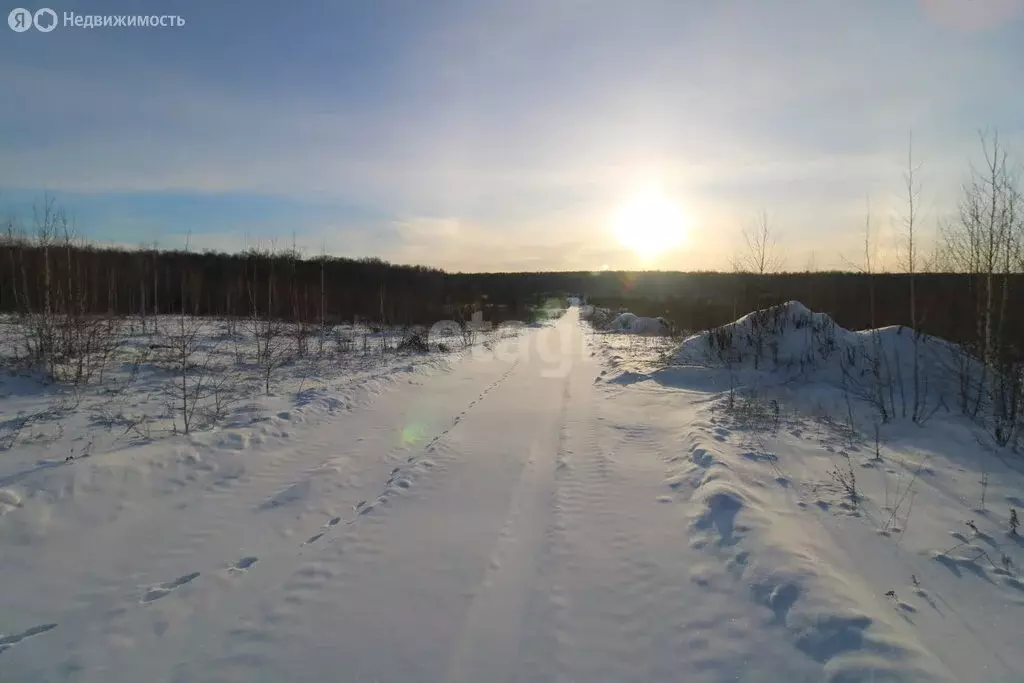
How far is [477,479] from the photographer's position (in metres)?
6.59

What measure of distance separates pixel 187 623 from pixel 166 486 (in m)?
2.98

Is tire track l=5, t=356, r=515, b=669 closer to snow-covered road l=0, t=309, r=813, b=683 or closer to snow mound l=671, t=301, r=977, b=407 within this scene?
snow-covered road l=0, t=309, r=813, b=683

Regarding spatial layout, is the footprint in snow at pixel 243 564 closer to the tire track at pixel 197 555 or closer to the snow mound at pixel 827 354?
the tire track at pixel 197 555

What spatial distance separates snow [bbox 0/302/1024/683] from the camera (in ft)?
10.9

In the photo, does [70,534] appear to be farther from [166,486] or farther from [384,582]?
[384,582]

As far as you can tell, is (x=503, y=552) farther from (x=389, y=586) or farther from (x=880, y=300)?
(x=880, y=300)

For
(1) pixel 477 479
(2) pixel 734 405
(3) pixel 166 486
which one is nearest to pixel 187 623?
(3) pixel 166 486

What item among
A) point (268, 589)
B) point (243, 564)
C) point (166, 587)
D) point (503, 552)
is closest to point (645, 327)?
point (503, 552)

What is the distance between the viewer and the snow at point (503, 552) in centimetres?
331

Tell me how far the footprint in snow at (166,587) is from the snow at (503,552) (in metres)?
0.02

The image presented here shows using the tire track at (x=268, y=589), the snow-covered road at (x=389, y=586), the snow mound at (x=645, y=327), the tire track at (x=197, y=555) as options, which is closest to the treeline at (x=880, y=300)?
the snow mound at (x=645, y=327)

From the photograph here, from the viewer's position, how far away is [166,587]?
4.03 metres

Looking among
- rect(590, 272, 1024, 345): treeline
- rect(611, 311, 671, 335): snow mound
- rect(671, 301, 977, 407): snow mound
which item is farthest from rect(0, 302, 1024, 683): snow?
rect(611, 311, 671, 335): snow mound

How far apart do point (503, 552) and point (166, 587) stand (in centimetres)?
266
